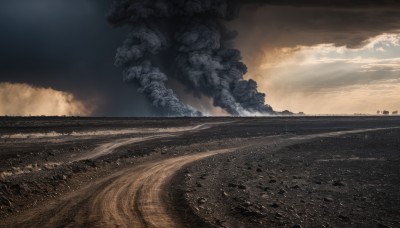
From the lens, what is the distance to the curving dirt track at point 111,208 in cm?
1183

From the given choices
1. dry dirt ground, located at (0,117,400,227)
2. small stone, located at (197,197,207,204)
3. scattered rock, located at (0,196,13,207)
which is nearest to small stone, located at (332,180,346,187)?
dry dirt ground, located at (0,117,400,227)

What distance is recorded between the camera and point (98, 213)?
506 inches

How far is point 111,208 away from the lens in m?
13.5

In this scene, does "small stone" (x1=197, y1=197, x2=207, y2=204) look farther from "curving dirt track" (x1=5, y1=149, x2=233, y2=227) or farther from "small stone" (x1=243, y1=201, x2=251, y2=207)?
"small stone" (x1=243, y1=201, x2=251, y2=207)

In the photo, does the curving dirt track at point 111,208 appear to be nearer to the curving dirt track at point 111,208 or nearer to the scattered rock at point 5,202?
the curving dirt track at point 111,208

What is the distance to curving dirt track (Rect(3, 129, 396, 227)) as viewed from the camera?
11.8 meters

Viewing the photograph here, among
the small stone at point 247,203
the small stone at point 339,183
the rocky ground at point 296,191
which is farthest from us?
the small stone at point 339,183

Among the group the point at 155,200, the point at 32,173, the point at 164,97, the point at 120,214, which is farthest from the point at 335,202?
the point at 164,97

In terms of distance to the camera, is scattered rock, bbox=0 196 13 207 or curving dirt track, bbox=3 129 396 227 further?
scattered rock, bbox=0 196 13 207

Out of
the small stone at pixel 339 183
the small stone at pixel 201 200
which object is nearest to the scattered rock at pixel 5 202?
the small stone at pixel 201 200

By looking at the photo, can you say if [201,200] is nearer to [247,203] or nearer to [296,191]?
[247,203]

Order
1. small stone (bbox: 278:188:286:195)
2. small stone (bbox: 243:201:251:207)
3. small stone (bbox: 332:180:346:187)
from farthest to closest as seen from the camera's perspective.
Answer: small stone (bbox: 332:180:346:187) → small stone (bbox: 278:188:286:195) → small stone (bbox: 243:201:251:207)

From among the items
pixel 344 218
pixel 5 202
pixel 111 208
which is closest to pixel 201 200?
pixel 111 208

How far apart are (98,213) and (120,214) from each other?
2.58 feet
